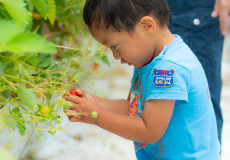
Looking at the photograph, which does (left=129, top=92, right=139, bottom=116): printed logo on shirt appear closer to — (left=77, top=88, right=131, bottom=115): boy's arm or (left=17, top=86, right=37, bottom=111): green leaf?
(left=77, top=88, right=131, bottom=115): boy's arm

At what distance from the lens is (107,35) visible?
943 mm

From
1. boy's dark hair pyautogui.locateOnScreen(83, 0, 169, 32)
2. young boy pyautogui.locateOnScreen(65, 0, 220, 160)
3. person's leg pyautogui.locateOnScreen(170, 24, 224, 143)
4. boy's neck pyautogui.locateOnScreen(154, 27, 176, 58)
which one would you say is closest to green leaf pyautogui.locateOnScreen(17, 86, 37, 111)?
young boy pyautogui.locateOnScreen(65, 0, 220, 160)

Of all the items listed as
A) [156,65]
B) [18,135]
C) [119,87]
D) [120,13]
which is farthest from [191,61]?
[119,87]

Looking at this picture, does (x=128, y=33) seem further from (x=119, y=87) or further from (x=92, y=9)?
(x=119, y=87)

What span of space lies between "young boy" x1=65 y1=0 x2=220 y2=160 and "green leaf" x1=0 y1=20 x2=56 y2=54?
1.52ft

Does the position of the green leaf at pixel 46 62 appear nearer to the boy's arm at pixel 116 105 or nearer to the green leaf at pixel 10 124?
the green leaf at pixel 10 124

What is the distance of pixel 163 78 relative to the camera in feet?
2.93


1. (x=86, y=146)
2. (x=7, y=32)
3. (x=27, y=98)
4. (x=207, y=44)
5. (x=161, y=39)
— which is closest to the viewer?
(x=7, y=32)

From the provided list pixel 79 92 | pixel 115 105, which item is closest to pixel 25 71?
pixel 79 92

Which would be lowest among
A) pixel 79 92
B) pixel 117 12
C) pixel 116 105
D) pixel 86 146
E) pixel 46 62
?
pixel 86 146

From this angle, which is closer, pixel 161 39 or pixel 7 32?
pixel 7 32

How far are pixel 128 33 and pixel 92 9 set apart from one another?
12 centimetres

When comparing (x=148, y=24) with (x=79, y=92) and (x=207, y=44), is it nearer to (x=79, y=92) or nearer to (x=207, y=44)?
(x=79, y=92)

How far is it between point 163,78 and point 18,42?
0.53 metres
